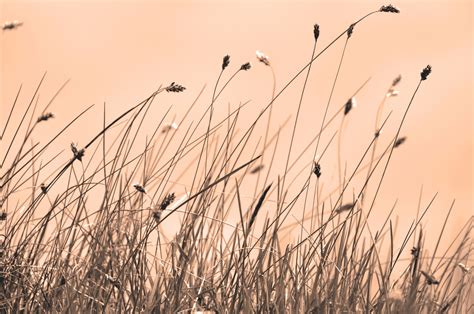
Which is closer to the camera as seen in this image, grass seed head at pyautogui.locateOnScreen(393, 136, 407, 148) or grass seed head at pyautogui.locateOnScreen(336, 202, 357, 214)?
grass seed head at pyautogui.locateOnScreen(336, 202, 357, 214)

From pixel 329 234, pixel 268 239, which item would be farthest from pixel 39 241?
pixel 329 234

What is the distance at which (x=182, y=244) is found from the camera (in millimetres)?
3586

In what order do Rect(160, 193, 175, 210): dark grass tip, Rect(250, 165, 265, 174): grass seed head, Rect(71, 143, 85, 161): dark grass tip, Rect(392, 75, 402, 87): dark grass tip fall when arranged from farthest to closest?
1. Rect(392, 75, 402, 87): dark grass tip
2. Rect(250, 165, 265, 174): grass seed head
3. Rect(71, 143, 85, 161): dark grass tip
4. Rect(160, 193, 175, 210): dark grass tip

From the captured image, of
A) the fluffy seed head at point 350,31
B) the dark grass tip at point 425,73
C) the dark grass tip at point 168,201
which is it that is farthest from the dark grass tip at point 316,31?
the dark grass tip at point 168,201

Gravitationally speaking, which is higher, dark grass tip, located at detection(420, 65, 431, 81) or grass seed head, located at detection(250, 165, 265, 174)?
dark grass tip, located at detection(420, 65, 431, 81)

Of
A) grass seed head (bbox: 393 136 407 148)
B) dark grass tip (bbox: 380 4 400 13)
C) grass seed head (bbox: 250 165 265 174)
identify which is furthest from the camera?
grass seed head (bbox: 250 165 265 174)

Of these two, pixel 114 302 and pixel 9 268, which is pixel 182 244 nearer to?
pixel 114 302

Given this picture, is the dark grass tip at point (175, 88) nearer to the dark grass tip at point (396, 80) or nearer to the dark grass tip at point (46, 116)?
the dark grass tip at point (46, 116)

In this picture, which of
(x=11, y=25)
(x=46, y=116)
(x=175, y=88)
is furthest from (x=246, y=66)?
(x=11, y=25)

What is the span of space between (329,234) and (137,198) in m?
0.92

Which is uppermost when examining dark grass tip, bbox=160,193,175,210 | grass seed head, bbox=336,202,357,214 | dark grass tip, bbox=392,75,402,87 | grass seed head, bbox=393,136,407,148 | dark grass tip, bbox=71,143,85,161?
dark grass tip, bbox=392,75,402,87

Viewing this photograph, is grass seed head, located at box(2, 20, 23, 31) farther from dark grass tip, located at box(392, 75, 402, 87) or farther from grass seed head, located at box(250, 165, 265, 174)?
dark grass tip, located at box(392, 75, 402, 87)

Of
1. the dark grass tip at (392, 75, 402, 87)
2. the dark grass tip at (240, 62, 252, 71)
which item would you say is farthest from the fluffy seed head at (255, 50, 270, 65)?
the dark grass tip at (392, 75, 402, 87)

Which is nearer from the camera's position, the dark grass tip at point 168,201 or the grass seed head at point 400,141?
the dark grass tip at point 168,201
